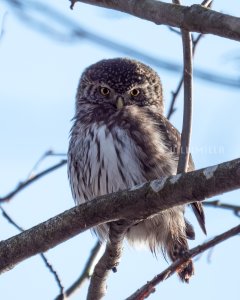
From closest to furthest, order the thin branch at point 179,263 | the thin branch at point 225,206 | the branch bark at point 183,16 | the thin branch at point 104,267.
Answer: the thin branch at point 179,263, the branch bark at point 183,16, the thin branch at point 104,267, the thin branch at point 225,206

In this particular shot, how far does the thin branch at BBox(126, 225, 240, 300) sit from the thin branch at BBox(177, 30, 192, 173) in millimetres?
1144

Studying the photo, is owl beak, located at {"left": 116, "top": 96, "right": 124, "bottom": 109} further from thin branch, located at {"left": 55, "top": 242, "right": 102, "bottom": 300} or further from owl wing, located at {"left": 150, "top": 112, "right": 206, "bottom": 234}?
thin branch, located at {"left": 55, "top": 242, "right": 102, "bottom": 300}

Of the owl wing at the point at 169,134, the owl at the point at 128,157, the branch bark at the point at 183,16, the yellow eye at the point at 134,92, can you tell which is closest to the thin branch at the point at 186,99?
the branch bark at the point at 183,16

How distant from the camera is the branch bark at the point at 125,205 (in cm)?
305

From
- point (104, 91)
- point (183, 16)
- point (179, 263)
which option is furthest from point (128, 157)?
point (179, 263)

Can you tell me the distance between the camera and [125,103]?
6246 mm

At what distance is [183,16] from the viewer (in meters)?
3.21

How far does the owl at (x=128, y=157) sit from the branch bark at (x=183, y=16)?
2.06m

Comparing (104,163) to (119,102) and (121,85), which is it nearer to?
(119,102)

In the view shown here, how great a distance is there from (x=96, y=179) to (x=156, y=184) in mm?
2118

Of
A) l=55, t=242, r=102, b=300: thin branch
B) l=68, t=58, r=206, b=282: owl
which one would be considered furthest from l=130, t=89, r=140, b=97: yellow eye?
l=55, t=242, r=102, b=300: thin branch

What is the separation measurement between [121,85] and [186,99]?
8.95 feet

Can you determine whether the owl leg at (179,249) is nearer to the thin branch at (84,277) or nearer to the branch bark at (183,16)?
the thin branch at (84,277)

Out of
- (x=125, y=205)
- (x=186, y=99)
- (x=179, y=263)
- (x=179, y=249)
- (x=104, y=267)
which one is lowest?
(x=179, y=249)
